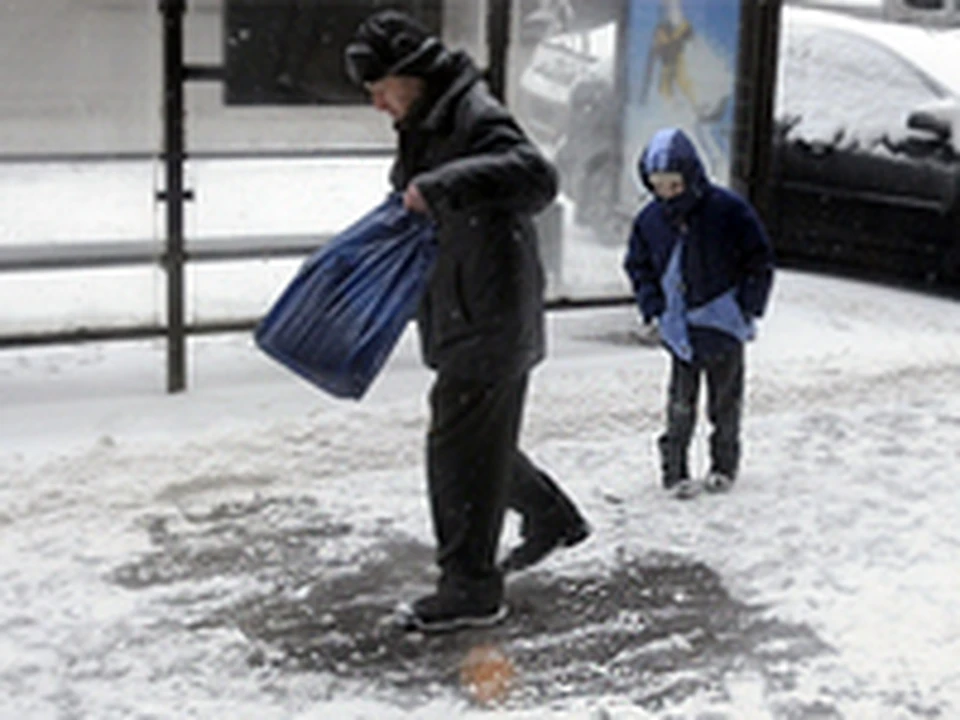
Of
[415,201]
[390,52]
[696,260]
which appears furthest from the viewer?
[696,260]

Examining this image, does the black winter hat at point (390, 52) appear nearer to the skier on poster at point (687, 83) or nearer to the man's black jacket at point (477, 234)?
the man's black jacket at point (477, 234)

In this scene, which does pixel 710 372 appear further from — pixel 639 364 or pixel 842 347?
pixel 842 347

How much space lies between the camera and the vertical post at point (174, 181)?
8305 millimetres

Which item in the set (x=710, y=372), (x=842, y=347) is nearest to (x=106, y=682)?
(x=710, y=372)

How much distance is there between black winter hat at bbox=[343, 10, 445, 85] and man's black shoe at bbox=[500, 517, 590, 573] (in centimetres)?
169

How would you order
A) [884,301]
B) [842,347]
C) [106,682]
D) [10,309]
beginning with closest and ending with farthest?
[106,682], [10,309], [842,347], [884,301]

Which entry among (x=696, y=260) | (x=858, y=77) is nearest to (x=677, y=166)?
(x=696, y=260)

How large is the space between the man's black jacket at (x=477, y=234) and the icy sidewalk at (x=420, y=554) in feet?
3.16

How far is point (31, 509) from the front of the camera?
6973 millimetres

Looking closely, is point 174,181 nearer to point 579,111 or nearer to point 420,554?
point 579,111

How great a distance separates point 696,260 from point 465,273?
6.02ft

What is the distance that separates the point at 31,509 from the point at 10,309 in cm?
187

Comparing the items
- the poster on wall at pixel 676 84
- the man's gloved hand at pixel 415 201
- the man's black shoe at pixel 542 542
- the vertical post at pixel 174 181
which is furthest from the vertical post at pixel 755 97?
the man's gloved hand at pixel 415 201

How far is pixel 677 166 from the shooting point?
6.98m
